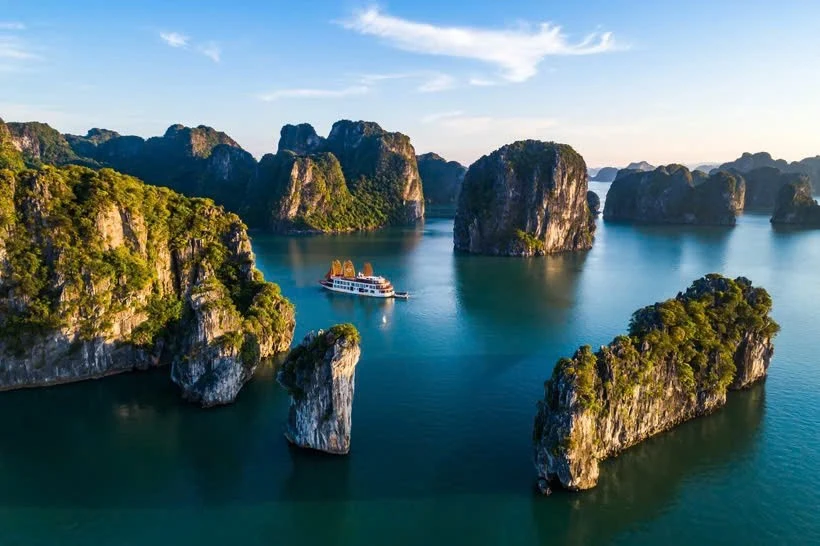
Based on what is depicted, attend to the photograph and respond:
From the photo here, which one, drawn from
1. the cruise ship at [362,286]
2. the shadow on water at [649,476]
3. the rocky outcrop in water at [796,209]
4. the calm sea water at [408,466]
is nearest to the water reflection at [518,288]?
the calm sea water at [408,466]

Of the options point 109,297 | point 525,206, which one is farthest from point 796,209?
point 109,297

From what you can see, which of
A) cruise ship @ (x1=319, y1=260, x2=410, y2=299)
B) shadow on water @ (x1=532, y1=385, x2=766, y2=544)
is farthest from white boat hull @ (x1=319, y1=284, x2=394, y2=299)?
shadow on water @ (x1=532, y1=385, x2=766, y2=544)

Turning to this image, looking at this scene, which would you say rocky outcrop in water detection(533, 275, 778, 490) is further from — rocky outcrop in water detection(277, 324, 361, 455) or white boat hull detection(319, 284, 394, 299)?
white boat hull detection(319, 284, 394, 299)

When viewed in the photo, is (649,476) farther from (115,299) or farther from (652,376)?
(115,299)

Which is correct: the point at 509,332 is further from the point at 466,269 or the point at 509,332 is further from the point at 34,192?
the point at 34,192

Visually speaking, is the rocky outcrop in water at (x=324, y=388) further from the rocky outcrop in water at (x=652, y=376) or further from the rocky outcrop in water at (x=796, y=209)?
the rocky outcrop in water at (x=796, y=209)
